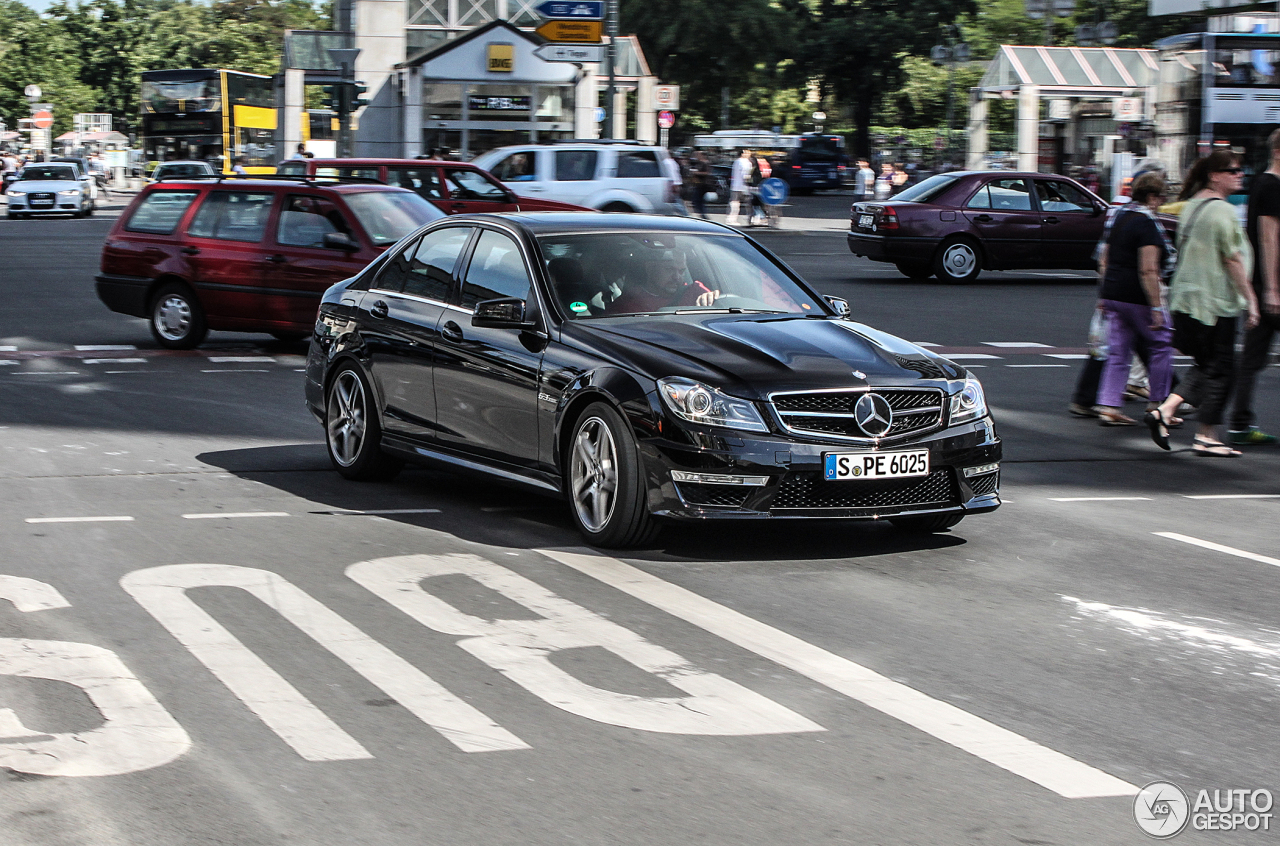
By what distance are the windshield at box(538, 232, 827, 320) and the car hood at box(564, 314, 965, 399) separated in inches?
6.3

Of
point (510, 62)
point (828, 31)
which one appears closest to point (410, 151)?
point (510, 62)

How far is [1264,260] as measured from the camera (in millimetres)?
10305

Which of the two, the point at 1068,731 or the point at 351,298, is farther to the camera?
the point at 351,298

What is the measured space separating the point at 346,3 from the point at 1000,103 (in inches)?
707

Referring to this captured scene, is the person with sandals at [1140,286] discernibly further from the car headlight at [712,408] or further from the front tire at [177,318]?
the front tire at [177,318]

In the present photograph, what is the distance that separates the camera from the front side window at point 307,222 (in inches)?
613

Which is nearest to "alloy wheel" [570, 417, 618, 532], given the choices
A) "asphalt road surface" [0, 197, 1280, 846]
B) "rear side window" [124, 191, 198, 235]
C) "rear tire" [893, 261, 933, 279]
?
"asphalt road surface" [0, 197, 1280, 846]

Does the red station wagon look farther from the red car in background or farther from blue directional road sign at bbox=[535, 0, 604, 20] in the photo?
blue directional road sign at bbox=[535, 0, 604, 20]

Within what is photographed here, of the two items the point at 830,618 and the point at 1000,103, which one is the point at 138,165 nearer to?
the point at 1000,103

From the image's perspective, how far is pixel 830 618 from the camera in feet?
20.3

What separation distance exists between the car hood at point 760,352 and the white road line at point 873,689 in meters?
0.87

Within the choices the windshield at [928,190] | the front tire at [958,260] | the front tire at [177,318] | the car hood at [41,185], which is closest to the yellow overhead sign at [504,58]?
the car hood at [41,185]

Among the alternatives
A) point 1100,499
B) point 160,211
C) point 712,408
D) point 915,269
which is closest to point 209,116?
point 915,269

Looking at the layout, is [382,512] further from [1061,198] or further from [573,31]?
[573,31]
